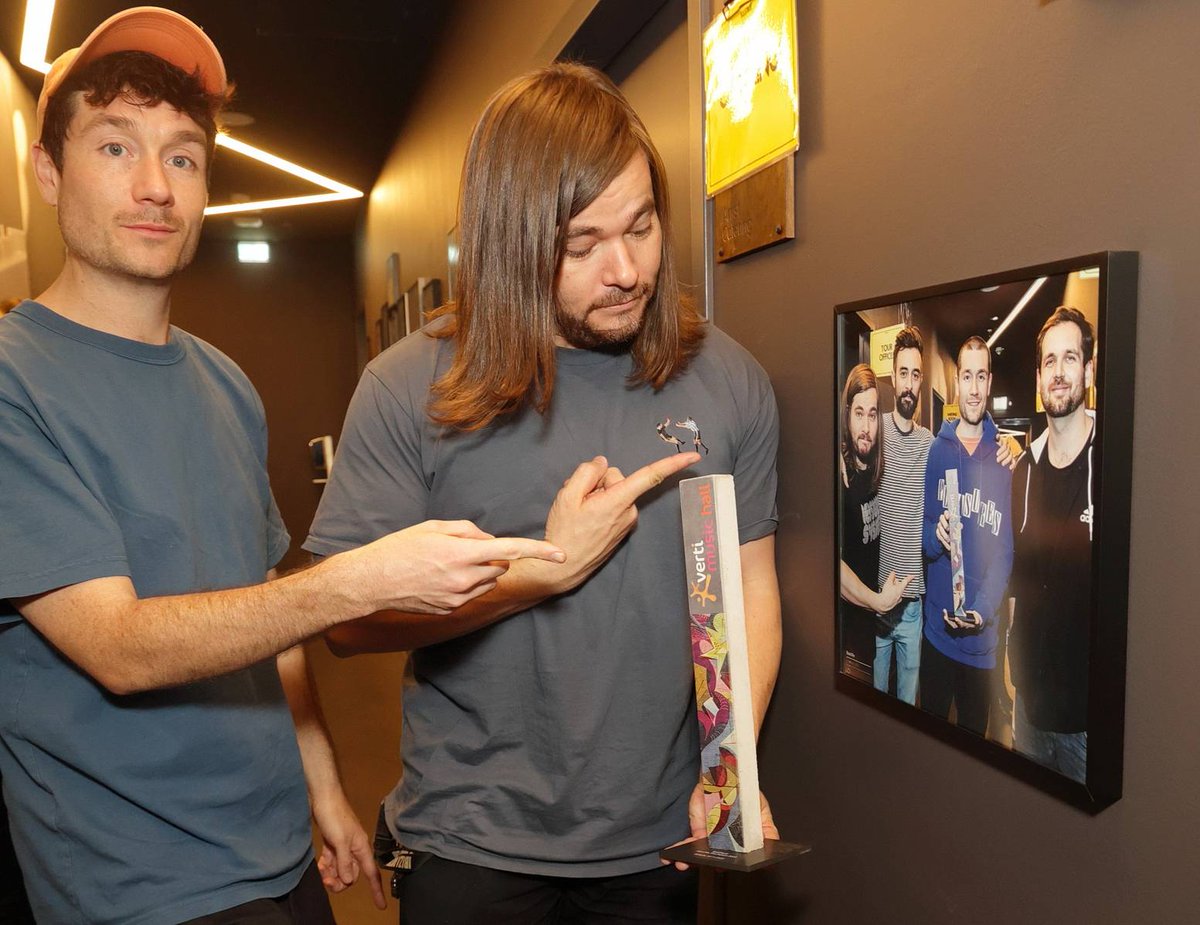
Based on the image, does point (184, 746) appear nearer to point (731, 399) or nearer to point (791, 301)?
point (731, 399)

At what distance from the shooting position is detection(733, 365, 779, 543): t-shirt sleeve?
4.60 ft

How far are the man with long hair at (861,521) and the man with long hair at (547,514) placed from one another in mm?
159

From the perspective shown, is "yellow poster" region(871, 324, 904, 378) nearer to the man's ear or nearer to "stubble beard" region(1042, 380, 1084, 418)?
"stubble beard" region(1042, 380, 1084, 418)

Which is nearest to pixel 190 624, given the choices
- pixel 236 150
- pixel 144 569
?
pixel 144 569

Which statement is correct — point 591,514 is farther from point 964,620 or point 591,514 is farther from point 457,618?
point 964,620

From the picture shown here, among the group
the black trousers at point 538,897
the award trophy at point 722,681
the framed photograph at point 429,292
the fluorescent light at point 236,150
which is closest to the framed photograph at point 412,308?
the framed photograph at point 429,292

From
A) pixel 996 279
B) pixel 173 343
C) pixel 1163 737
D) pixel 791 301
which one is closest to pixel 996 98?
pixel 996 279

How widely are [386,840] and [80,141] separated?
3.44ft

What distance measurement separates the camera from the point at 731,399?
1396 mm

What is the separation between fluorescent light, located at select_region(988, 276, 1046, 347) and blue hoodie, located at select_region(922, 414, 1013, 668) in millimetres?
83

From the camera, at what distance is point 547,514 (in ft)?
4.28

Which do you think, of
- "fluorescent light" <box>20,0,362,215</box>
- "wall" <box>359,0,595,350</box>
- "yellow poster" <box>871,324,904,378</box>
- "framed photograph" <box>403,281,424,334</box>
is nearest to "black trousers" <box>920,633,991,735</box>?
"yellow poster" <box>871,324,904,378</box>

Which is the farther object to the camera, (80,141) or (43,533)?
(80,141)

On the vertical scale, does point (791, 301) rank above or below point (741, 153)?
below
